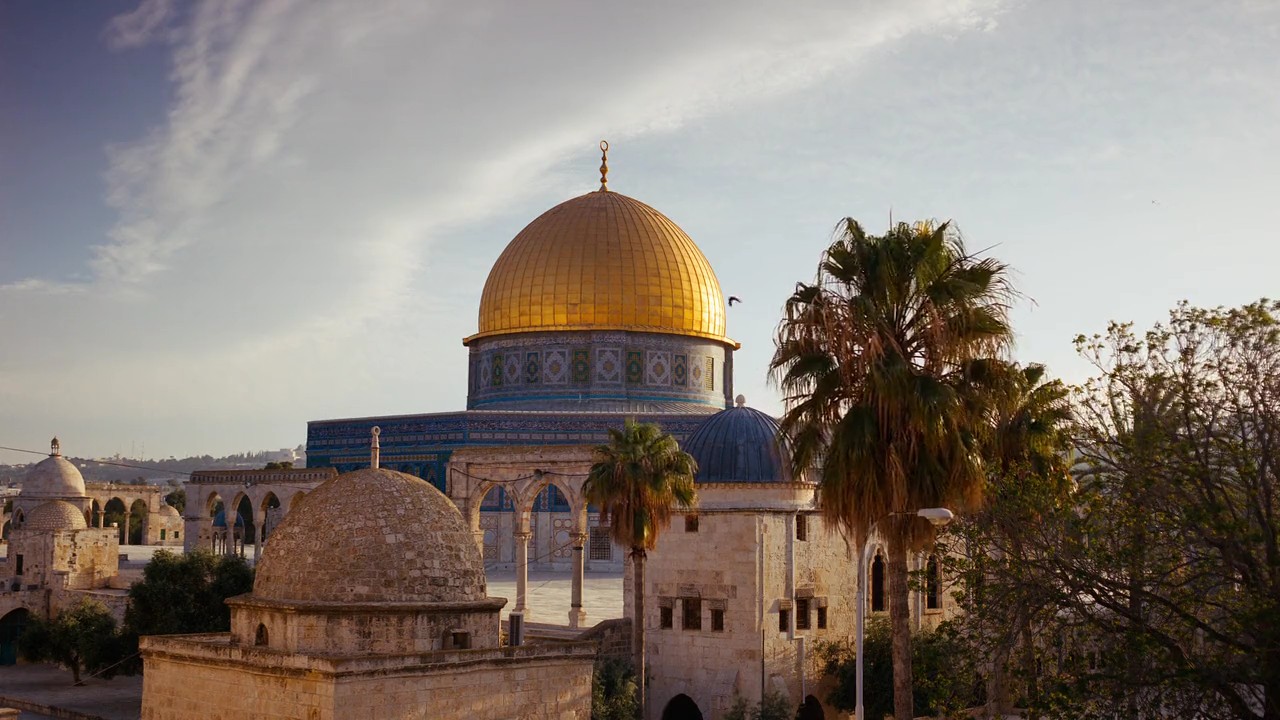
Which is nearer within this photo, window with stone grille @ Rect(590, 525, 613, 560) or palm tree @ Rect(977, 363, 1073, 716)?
palm tree @ Rect(977, 363, 1073, 716)

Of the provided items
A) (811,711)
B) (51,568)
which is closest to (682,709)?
→ (811,711)

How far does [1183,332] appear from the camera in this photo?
13.9 meters

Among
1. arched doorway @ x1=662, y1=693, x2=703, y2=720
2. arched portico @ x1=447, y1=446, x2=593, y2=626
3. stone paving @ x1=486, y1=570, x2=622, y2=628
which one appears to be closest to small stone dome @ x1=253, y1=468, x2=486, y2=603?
arched doorway @ x1=662, y1=693, x2=703, y2=720

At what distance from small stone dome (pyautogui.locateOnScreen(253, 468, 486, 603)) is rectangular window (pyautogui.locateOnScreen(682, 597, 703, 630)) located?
9.22 meters

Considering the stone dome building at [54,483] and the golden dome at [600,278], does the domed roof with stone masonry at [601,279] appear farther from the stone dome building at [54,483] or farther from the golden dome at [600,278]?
the stone dome building at [54,483]

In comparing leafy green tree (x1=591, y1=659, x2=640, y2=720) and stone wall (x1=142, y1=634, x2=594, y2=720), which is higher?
stone wall (x1=142, y1=634, x2=594, y2=720)

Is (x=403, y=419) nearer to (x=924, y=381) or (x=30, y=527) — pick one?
(x=30, y=527)

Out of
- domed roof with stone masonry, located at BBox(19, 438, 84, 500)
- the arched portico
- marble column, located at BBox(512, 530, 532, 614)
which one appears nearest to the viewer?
marble column, located at BBox(512, 530, 532, 614)

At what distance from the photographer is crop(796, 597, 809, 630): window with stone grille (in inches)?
1025

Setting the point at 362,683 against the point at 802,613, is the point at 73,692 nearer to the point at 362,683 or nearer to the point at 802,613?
the point at 802,613

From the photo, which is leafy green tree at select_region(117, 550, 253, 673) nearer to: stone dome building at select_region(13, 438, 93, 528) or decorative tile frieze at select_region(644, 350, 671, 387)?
decorative tile frieze at select_region(644, 350, 671, 387)

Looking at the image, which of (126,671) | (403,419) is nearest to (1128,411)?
(126,671)

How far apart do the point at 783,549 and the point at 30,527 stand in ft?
84.5

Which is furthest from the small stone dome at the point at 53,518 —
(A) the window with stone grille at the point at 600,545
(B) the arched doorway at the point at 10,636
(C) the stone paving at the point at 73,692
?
(A) the window with stone grille at the point at 600,545
